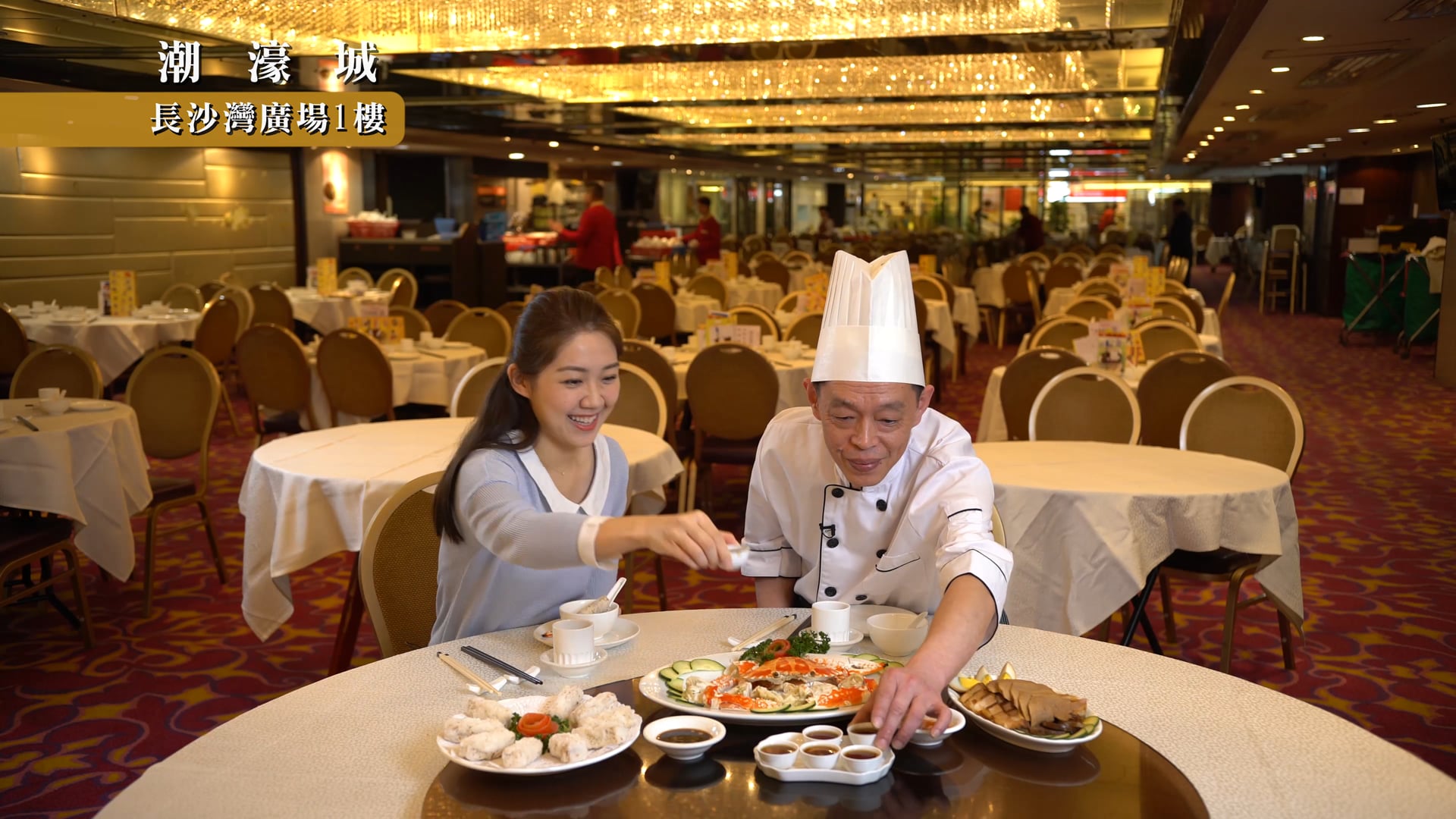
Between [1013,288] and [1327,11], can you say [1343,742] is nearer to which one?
[1327,11]

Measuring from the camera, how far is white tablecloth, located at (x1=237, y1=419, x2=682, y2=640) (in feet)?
11.7

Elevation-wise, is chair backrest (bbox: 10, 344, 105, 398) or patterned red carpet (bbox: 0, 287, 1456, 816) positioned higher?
chair backrest (bbox: 10, 344, 105, 398)

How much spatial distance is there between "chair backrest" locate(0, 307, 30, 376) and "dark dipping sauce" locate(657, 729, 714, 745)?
746 cm

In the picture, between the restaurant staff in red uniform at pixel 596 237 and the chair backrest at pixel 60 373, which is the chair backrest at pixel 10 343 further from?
the restaurant staff in red uniform at pixel 596 237

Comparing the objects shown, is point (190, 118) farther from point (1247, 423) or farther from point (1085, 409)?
point (1247, 423)

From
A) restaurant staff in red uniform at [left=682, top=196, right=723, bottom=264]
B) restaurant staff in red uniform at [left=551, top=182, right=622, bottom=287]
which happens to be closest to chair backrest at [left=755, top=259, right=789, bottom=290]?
restaurant staff in red uniform at [left=551, top=182, right=622, bottom=287]

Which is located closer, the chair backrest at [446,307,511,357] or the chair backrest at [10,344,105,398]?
the chair backrest at [10,344,105,398]

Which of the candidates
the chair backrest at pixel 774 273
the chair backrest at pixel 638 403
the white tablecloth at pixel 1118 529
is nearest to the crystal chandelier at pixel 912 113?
the chair backrest at pixel 774 273

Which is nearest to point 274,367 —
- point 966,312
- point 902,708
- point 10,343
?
point 10,343

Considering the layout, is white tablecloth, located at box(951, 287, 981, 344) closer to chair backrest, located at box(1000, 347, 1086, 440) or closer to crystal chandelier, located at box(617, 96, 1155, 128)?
crystal chandelier, located at box(617, 96, 1155, 128)

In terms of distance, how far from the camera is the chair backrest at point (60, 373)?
5355 mm

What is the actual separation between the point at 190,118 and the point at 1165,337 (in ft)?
19.7

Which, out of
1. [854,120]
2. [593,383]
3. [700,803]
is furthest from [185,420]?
[854,120]

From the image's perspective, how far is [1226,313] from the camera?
19.0 metres
